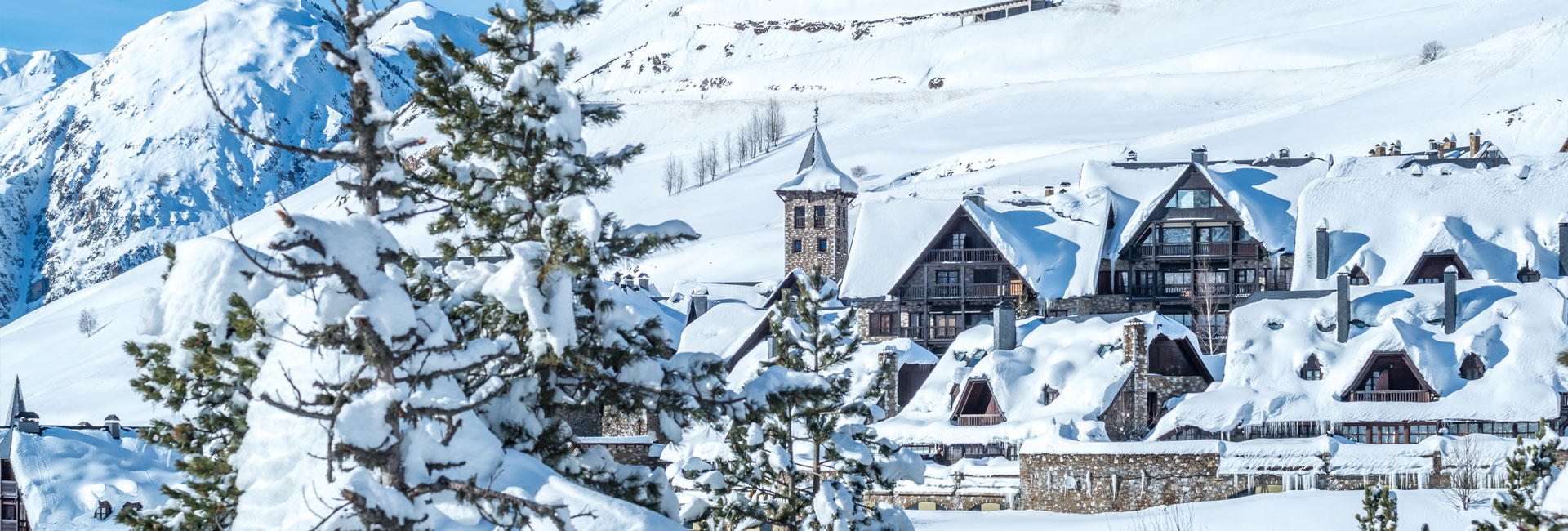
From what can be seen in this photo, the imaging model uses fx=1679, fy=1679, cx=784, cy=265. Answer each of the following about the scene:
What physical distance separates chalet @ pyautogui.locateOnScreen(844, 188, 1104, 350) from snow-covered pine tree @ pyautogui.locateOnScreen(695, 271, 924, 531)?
32.6m

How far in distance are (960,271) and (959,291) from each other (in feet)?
2.44

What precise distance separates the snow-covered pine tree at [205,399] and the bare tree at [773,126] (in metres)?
154

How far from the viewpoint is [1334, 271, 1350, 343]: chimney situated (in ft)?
159

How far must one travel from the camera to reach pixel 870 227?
6594 cm

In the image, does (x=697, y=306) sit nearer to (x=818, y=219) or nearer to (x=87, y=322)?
(x=818, y=219)

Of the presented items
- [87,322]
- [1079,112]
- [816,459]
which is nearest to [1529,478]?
[816,459]

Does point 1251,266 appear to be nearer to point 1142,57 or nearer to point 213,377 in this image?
point 213,377

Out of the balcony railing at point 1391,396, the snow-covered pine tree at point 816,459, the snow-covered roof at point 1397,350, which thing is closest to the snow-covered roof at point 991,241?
the snow-covered roof at point 1397,350

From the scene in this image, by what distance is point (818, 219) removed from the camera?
232 feet

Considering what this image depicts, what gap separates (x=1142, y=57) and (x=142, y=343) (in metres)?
173

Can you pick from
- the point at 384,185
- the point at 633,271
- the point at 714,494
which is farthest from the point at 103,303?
the point at 384,185

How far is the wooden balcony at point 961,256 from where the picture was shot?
62.6m

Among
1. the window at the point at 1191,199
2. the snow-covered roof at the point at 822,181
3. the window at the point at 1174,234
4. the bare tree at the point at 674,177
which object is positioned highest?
the bare tree at the point at 674,177

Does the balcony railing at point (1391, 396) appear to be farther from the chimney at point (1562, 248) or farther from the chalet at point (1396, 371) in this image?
the chimney at point (1562, 248)
